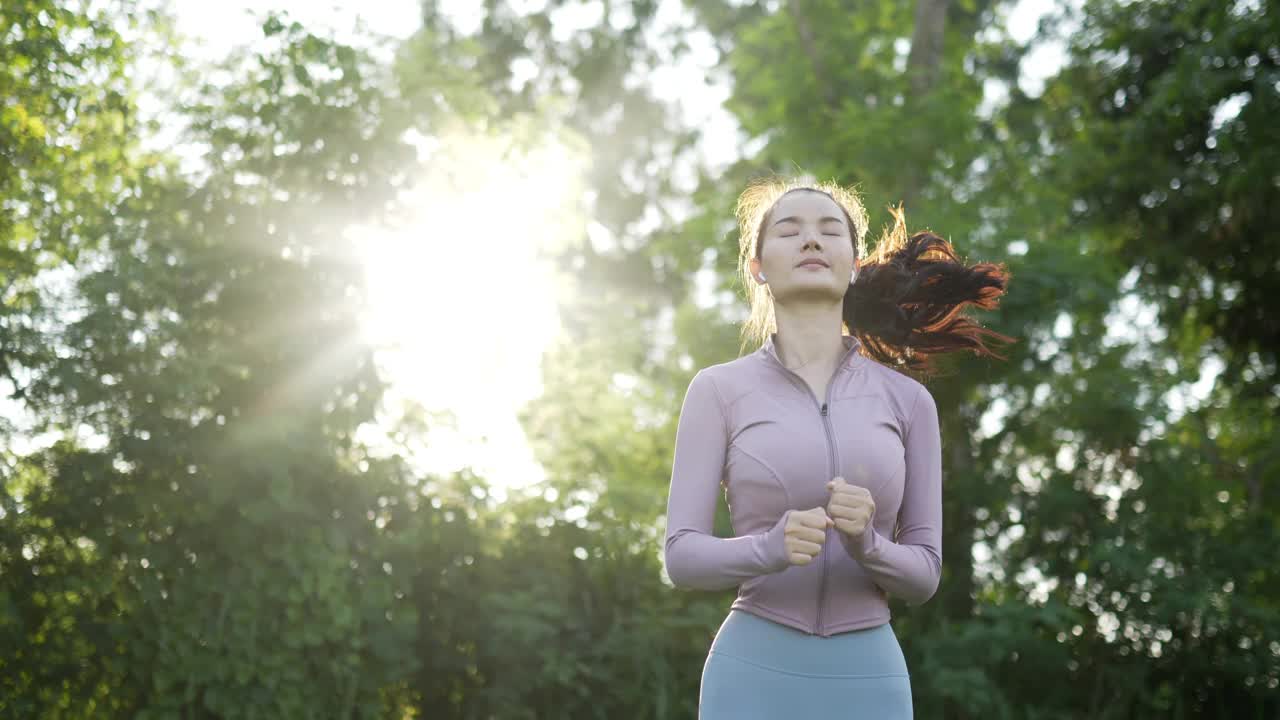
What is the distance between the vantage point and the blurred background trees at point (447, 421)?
7.03 m

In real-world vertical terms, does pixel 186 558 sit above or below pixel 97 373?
below

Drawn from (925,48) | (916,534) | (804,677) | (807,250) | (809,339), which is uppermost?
(925,48)

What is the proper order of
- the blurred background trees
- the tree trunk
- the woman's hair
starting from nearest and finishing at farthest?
the woman's hair, the blurred background trees, the tree trunk

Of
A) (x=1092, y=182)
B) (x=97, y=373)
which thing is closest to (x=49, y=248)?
(x=97, y=373)

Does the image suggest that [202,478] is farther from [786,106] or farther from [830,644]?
[786,106]

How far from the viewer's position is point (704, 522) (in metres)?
2.50

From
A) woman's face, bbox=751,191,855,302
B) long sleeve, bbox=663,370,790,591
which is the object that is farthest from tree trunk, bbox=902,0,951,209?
long sleeve, bbox=663,370,790,591

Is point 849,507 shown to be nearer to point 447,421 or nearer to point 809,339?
point 809,339

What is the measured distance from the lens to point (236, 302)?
7.53m

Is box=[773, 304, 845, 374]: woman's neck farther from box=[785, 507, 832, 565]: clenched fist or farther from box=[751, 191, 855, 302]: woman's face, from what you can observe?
box=[785, 507, 832, 565]: clenched fist

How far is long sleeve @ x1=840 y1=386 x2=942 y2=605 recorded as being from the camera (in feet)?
7.71

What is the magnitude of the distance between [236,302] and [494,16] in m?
12.6

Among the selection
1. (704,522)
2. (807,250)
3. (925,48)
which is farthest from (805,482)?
(925,48)

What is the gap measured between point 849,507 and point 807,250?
27.1 inches
